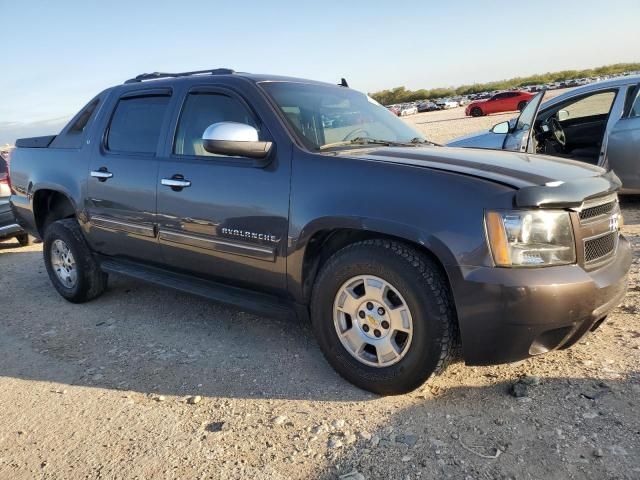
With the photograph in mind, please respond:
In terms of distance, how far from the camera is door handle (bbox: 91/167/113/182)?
14.2 feet

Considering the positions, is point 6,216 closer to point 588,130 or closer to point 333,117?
point 333,117

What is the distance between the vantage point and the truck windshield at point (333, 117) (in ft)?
11.4

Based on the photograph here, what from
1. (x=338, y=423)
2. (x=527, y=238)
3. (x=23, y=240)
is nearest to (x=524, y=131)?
(x=527, y=238)

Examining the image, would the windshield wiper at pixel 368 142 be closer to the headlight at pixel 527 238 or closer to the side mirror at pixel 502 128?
the headlight at pixel 527 238

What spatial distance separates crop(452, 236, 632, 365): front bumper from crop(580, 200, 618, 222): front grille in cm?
30

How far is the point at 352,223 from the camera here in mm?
2895

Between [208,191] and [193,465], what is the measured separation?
5.61ft

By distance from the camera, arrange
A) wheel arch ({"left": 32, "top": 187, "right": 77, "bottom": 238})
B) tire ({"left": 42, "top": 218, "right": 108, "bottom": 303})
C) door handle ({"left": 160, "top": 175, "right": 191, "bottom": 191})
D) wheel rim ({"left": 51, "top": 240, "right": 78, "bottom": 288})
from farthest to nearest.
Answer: wheel arch ({"left": 32, "top": 187, "right": 77, "bottom": 238}) < wheel rim ({"left": 51, "top": 240, "right": 78, "bottom": 288}) < tire ({"left": 42, "top": 218, "right": 108, "bottom": 303}) < door handle ({"left": 160, "top": 175, "right": 191, "bottom": 191})

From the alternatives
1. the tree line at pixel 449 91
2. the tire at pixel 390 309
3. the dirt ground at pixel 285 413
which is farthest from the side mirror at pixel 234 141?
the tree line at pixel 449 91

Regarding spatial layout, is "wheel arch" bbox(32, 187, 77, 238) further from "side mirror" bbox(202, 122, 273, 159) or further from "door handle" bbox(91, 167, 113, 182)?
"side mirror" bbox(202, 122, 273, 159)

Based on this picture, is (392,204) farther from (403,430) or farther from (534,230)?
(403,430)

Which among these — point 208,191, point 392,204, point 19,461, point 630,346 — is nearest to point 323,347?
point 392,204

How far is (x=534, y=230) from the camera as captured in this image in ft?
8.41

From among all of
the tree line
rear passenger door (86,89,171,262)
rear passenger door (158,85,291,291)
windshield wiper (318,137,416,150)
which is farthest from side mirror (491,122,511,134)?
the tree line
